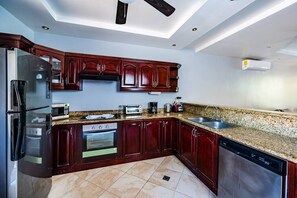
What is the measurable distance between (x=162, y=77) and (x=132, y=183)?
2.16m

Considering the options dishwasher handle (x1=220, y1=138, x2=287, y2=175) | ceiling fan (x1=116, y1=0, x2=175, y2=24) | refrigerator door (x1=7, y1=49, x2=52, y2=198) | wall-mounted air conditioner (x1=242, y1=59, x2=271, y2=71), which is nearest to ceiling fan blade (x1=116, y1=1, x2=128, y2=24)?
ceiling fan (x1=116, y1=0, x2=175, y2=24)

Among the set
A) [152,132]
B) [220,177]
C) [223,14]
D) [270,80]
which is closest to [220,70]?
[270,80]

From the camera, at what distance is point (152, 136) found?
2844 millimetres

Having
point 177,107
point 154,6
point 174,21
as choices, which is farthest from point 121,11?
point 177,107

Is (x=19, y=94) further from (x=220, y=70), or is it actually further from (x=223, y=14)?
(x=220, y=70)

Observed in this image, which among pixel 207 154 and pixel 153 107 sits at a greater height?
pixel 153 107

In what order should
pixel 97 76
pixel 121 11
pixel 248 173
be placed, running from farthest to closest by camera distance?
pixel 97 76
pixel 121 11
pixel 248 173

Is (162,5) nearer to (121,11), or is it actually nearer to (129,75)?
(121,11)

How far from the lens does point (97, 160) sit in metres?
2.49

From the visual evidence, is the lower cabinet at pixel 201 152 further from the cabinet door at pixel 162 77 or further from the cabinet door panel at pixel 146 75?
the cabinet door panel at pixel 146 75

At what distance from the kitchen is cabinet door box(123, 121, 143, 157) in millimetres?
721

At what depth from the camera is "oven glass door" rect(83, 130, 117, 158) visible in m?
2.40

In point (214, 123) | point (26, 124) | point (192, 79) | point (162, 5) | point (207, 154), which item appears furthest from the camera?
point (192, 79)

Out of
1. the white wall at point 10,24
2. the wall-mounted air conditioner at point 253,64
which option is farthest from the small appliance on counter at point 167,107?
the white wall at point 10,24
